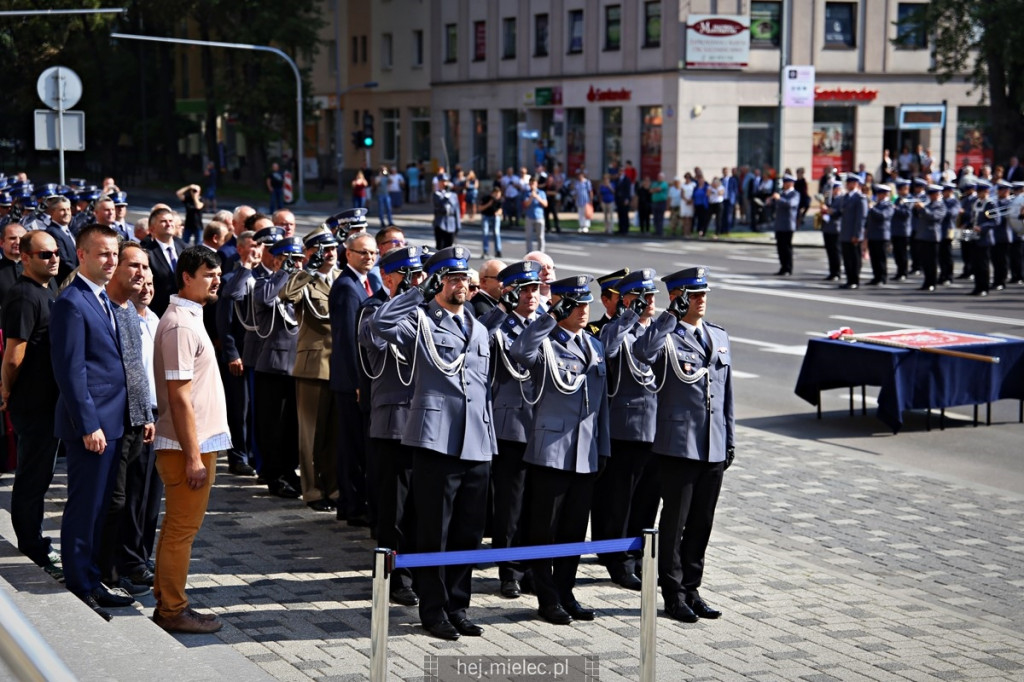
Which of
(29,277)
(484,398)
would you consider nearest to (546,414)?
(484,398)

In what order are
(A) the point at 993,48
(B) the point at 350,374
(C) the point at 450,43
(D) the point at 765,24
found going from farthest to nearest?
1. (C) the point at 450,43
2. (D) the point at 765,24
3. (A) the point at 993,48
4. (B) the point at 350,374

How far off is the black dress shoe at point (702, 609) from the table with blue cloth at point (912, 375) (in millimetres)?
6767

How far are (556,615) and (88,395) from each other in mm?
2811

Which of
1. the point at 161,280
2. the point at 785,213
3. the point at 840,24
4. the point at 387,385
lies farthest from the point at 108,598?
the point at 840,24

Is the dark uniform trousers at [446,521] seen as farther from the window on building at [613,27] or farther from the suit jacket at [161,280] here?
the window on building at [613,27]

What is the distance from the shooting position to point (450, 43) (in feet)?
219

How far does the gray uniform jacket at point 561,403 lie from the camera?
8430 millimetres

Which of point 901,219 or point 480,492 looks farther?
point 901,219

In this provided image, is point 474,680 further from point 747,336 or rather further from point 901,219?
point 901,219

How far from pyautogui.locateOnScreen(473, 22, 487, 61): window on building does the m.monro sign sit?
14.1 metres

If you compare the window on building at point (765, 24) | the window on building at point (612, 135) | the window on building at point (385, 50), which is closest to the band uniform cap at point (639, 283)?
the window on building at point (765, 24)

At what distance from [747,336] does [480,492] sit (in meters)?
14.2

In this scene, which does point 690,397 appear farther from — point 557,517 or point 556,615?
point 556,615

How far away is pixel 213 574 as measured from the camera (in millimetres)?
8938
